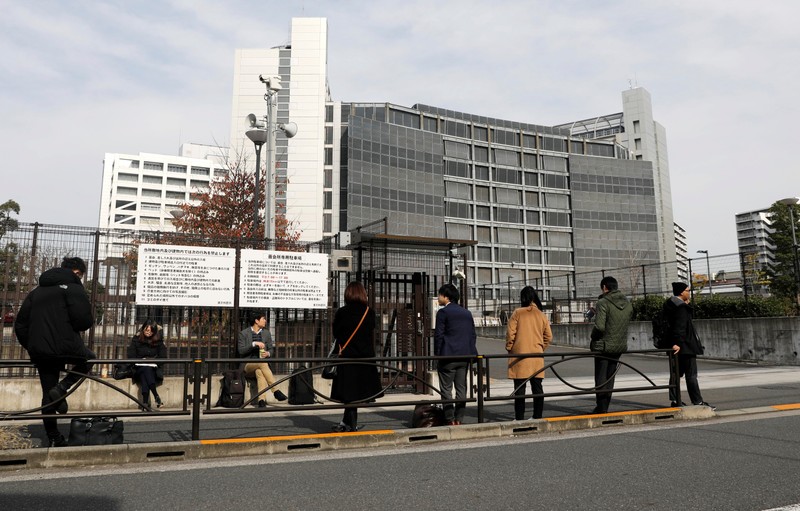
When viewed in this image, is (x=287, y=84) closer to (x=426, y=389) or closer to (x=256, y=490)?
(x=426, y=389)

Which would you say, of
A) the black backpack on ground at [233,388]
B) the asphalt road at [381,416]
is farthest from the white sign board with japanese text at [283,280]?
the asphalt road at [381,416]

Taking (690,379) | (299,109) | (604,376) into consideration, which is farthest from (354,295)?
(299,109)

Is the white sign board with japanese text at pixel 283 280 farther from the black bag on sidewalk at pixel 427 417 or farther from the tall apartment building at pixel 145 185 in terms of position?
the tall apartment building at pixel 145 185

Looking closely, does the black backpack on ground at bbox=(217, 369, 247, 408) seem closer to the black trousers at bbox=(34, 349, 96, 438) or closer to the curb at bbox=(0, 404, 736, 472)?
the black trousers at bbox=(34, 349, 96, 438)

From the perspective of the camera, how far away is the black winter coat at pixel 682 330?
8.46m

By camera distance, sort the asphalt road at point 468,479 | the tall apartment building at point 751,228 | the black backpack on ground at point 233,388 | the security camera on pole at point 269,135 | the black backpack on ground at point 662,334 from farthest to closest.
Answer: the tall apartment building at point 751,228
the security camera on pole at point 269,135
the black backpack on ground at point 233,388
the black backpack on ground at point 662,334
the asphalt road at point 468,479

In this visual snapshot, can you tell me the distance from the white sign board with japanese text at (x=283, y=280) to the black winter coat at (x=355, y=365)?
390 cm

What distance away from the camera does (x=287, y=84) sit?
7100 cm

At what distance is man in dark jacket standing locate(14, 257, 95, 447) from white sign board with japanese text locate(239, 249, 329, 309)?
14.1ft

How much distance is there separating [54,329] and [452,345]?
4.67 metres

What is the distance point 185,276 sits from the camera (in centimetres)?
1009

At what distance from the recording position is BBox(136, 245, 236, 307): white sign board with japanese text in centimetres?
986

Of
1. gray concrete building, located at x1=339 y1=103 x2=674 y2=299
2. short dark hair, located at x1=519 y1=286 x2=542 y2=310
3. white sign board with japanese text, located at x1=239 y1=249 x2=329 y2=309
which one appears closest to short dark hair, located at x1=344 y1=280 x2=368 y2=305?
short dark hair, located at x1=519 y1=286 x2=542 y2=310

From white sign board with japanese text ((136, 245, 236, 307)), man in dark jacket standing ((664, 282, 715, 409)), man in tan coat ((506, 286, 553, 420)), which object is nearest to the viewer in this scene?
man in tan coat ((506, 286, 553, 420))
